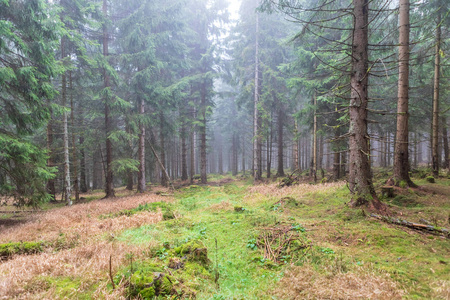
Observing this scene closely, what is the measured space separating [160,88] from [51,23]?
8.08 metres

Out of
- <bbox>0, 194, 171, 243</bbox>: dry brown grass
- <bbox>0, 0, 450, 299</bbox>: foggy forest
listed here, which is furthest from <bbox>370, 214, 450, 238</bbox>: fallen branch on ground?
<bbox>0, 194, 171, 243</bbox>: dry brown grass

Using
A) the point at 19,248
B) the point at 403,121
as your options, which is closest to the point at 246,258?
the point at 19,248

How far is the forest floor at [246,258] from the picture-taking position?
3213mm

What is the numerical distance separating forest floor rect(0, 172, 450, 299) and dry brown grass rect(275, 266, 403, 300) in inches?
0.6

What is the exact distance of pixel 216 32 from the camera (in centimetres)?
2356

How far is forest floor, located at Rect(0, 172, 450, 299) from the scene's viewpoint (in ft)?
10.5

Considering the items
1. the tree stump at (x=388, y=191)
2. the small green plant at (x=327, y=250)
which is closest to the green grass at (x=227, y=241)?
the small green plant at (x=327, y=250)

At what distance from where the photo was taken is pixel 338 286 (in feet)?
10.5

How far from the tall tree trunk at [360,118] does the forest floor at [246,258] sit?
0.85m

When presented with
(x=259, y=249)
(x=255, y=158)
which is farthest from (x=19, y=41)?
(x=255, y=158)

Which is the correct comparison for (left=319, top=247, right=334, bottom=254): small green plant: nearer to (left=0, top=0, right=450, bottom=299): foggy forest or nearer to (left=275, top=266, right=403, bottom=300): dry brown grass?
(left=0, top=0, right=450, bottom=299): foggy forest

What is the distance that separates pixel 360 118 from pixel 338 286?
5365 mm

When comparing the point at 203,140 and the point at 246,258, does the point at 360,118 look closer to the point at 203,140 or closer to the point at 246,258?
the point at 246,258

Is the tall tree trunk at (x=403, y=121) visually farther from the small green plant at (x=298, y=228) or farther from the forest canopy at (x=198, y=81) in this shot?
the small green plant at (x=298, y=228)
